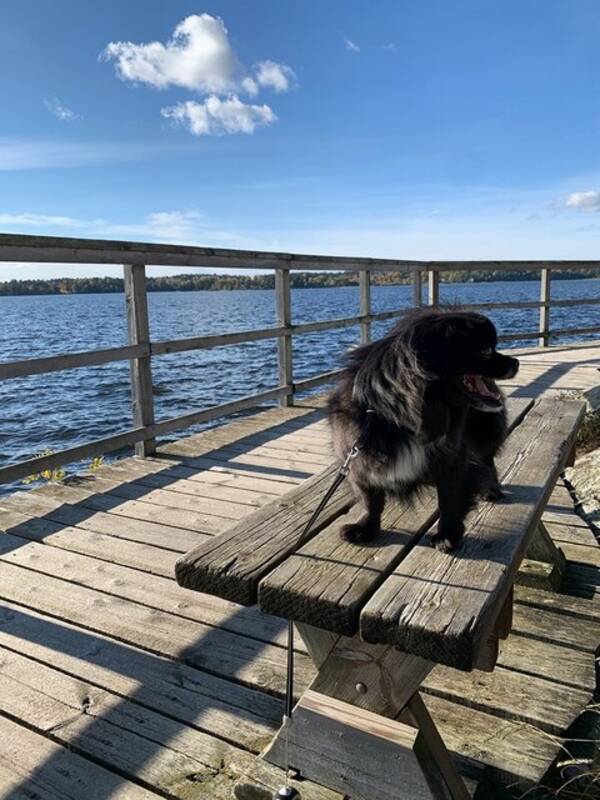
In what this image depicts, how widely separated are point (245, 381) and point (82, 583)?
9157 millimetres

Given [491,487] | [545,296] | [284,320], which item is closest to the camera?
[491,487]

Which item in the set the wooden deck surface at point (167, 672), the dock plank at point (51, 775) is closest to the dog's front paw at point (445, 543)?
the wooden deck surface at point (167, 672)

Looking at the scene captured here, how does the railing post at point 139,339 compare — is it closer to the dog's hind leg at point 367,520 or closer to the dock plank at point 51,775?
the dock plank at point 51,775

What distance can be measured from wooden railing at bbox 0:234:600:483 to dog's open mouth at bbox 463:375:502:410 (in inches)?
16.8

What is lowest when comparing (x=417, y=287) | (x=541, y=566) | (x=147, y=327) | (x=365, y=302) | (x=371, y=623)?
(x=541, y=566)

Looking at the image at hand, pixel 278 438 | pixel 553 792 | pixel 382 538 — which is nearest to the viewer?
pixel 553 792

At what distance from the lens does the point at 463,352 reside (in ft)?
4.34

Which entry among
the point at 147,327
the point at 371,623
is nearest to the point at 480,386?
the point at 371,623

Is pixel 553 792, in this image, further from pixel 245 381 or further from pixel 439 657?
pixel 245 381

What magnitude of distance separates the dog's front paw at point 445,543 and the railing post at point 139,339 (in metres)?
2.79

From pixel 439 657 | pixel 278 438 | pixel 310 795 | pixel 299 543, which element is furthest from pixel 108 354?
pixel 439 657

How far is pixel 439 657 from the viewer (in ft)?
3.39

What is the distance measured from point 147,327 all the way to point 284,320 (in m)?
1.66

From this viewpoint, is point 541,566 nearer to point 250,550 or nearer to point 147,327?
point 250,550
